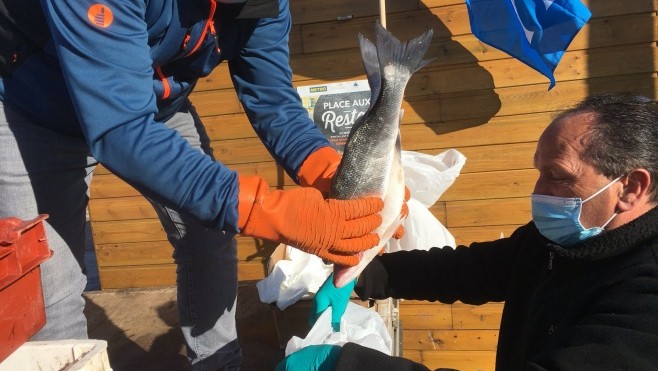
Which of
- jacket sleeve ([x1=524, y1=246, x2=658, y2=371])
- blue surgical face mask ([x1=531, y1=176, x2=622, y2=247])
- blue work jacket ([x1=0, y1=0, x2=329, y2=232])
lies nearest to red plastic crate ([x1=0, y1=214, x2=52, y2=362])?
blue work jacket ([x1=0, y1=0, x2=329, y2=232])

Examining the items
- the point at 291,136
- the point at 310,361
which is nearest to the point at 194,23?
the point at 291,136

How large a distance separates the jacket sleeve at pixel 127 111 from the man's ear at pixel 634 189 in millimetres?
1035

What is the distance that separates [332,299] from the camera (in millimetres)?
2229

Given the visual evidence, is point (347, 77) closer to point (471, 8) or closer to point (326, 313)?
point (471, 8)

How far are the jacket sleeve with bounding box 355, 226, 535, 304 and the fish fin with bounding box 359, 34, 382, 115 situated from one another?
59cm

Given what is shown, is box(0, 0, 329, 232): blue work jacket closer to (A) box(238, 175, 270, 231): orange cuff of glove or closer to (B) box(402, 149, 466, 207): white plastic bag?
(A) box(238, 175, 270, 231): orange cuff of glove

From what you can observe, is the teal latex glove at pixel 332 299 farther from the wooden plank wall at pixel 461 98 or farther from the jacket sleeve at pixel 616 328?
the wooden plank wall at pixel 461 98

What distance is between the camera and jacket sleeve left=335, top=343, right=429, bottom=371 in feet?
5.39

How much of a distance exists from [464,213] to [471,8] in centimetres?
136

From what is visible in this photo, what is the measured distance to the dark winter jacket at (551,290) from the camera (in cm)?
139

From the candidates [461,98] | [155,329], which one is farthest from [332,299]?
[461,98]

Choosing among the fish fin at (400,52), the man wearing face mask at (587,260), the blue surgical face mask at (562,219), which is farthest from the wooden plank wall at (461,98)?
the blue surgical face mask at (562,219)

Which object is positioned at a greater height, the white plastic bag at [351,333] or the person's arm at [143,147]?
the person's arm at [143,147]

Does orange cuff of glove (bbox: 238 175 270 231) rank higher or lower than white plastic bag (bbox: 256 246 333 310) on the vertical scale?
higher
